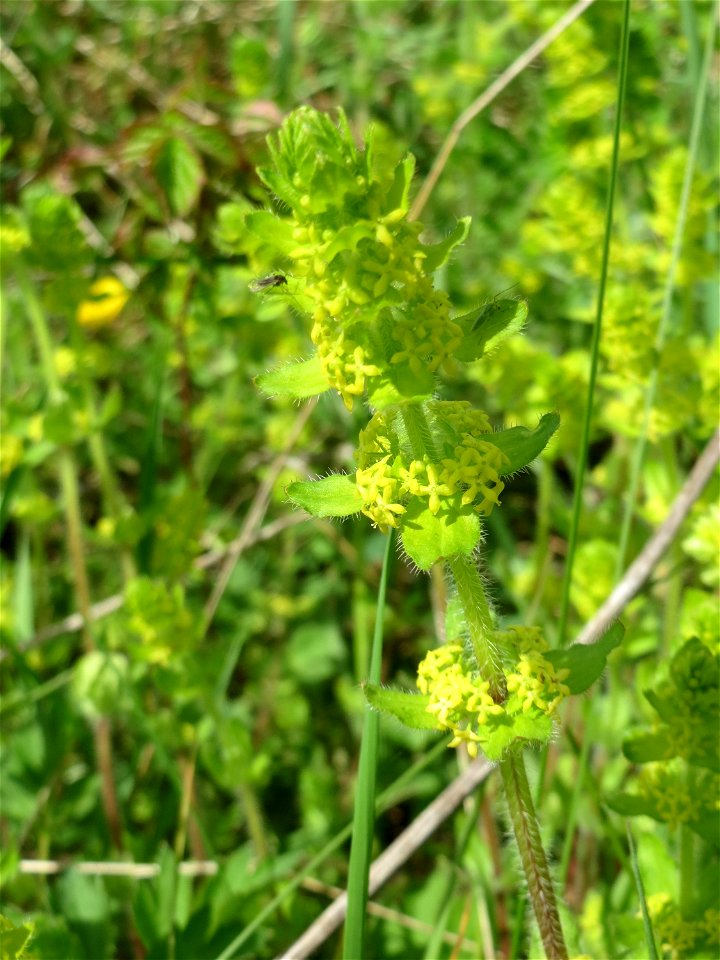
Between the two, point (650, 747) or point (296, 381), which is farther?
point (650, 747)

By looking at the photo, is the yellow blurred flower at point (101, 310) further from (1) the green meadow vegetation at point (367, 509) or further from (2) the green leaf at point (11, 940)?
(2) the green leaf at point (11, 940)

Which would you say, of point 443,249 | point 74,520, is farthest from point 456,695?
point 74,520

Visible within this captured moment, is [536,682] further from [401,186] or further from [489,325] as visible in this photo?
[401,186]

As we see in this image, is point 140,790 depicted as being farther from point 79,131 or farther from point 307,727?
point 79,131

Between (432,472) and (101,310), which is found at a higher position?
(432,472)

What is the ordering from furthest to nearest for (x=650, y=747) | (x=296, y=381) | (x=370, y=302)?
(x=650, y=747)
(x=296, y=381)
(x=370, y=302)

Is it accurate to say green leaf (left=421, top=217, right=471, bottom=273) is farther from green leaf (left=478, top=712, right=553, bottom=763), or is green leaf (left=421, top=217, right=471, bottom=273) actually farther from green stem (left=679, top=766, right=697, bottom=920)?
green stem (left=679, top=766, right=697, bottom=920)

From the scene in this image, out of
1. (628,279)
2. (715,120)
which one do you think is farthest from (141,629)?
(715,120)
